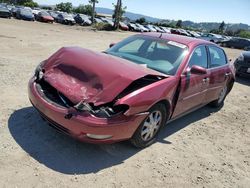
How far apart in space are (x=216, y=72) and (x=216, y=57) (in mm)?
458

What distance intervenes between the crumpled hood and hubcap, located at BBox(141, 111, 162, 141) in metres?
0.63

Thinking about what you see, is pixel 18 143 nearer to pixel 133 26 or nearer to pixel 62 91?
pixel 62 91

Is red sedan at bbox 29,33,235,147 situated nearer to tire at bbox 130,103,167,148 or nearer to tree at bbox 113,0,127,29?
tire at bbox 130,103,167,148

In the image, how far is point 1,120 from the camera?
4.44 metres

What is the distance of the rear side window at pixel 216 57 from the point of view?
589 cm

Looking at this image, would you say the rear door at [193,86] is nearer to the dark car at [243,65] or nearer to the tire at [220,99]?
the tire at [220,99]

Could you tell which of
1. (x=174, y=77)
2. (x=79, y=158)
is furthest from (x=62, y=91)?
(x=174, y=77)

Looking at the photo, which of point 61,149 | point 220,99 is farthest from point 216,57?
point 61,149

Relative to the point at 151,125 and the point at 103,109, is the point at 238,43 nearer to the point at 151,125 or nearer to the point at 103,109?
the point at 151,125

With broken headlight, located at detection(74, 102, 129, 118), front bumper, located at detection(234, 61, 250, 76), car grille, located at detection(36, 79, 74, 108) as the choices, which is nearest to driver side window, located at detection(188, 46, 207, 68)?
broken headlight, located at detection(74, 102, 129, 118)

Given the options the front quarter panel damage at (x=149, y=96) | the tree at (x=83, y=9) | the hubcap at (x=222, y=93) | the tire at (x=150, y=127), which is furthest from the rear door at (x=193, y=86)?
the tree at (x=83, y=9)

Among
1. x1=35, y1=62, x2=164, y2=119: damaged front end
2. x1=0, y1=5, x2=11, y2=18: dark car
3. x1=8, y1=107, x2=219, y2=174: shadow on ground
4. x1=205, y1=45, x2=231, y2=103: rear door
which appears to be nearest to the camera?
x1=35, y1=62, x2=164, y2=119: damaged front end

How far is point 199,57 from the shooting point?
5.35 meters

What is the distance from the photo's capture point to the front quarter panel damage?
3639 millimetres
